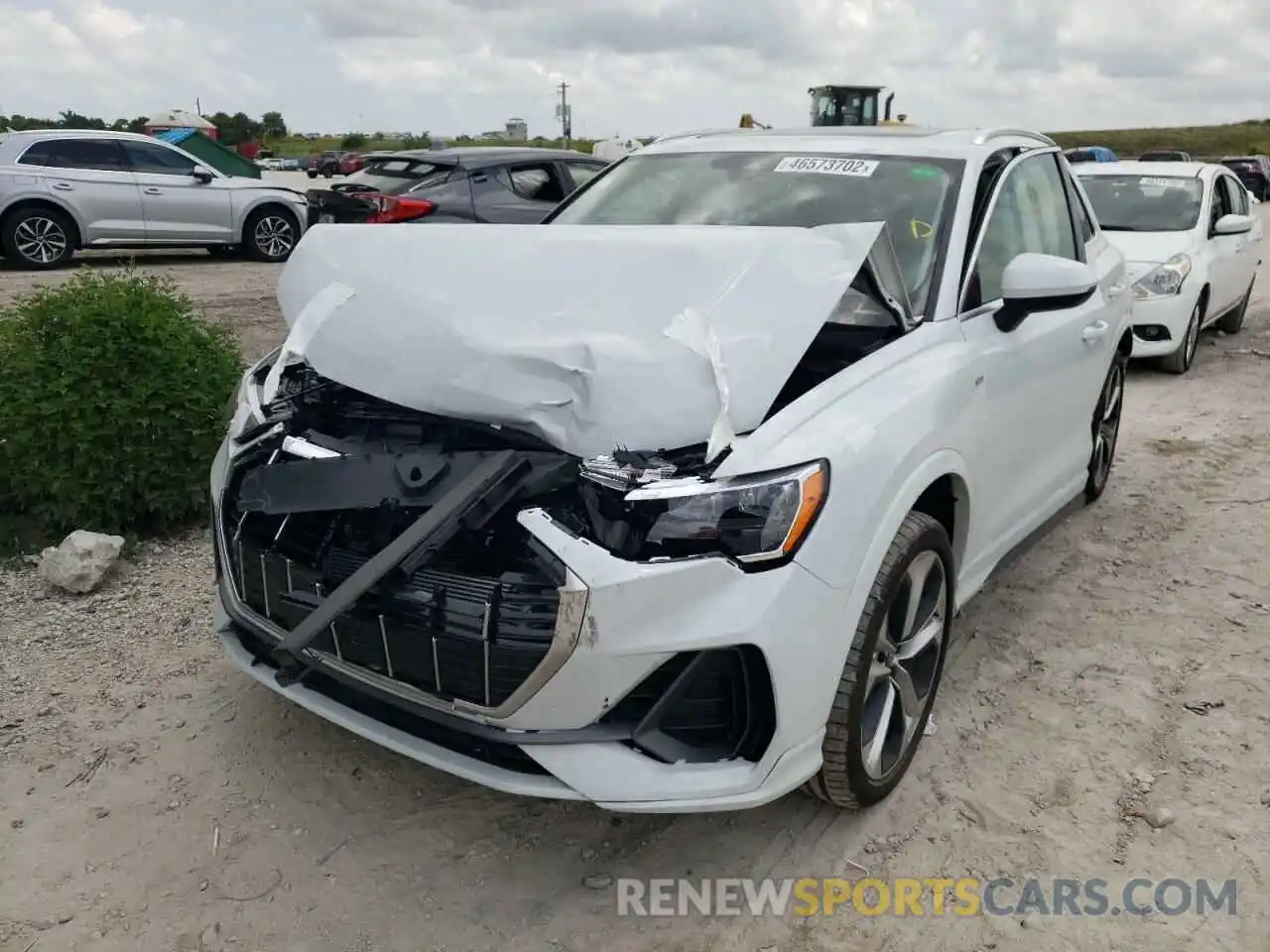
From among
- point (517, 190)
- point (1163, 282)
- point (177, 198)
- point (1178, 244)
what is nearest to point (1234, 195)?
point (1178, 244)

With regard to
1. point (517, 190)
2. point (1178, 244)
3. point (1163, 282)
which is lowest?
point (1163, 282)

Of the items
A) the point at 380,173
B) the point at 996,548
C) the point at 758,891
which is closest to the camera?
the point at 758,891

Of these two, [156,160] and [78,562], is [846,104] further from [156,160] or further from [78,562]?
[78,562]

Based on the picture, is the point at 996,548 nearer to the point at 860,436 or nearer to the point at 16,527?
the point at 860,436

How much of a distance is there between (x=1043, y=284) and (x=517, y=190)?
289 inches

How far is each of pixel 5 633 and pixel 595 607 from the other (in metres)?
2.65

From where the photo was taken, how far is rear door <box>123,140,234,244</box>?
12.7 metres

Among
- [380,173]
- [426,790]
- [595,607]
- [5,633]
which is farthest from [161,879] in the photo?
[380,173]

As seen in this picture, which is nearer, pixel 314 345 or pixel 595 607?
pixel 595 607

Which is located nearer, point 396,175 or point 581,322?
point 581,322

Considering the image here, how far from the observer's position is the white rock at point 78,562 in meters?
3.91

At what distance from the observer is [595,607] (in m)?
2.12

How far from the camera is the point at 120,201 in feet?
40.9

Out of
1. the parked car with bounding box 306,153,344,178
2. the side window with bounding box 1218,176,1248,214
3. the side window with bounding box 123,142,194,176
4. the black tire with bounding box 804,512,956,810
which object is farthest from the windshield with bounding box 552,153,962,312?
the parked car with bounding box 306,153,344,178
